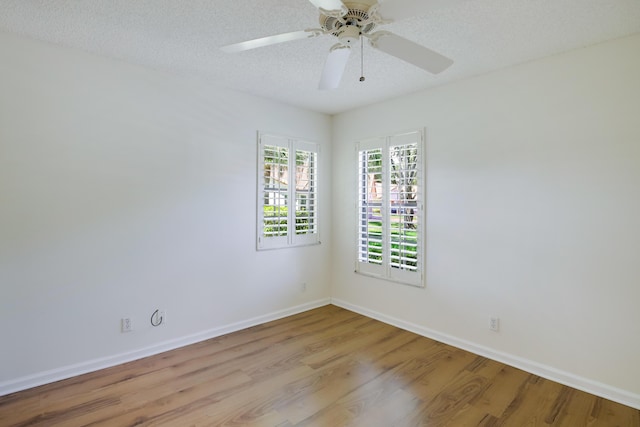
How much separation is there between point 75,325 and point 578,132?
4.06m

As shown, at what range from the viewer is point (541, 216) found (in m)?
2.66

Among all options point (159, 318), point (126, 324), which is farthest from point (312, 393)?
point (126, 324)

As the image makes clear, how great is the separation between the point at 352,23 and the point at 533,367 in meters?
2.85

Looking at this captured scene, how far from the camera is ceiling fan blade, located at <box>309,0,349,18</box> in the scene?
142 centimetres

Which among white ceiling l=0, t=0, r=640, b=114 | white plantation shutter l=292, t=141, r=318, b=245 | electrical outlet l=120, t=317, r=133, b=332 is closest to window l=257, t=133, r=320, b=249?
white plantation shutter l=292, t=141, r=318, b=245

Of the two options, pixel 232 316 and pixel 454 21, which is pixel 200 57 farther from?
pixel 232 316

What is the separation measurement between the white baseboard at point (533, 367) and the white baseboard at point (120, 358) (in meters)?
Result: 1.40

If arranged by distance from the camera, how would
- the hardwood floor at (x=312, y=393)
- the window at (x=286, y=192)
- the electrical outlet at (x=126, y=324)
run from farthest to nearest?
the window at (x=286, y=192)
the electrical outlet at (x=126, y=324)
the hardwood floor at (x=312, y=393)

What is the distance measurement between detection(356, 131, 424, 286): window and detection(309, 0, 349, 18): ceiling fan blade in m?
2.12

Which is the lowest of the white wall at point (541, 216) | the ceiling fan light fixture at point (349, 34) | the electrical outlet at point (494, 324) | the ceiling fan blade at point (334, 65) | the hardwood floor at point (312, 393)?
the hardwood floor at point (312, 393)

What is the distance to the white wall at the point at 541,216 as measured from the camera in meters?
2.32

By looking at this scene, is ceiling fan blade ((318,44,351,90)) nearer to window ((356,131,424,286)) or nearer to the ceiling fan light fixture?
the ceiling fan light fixture

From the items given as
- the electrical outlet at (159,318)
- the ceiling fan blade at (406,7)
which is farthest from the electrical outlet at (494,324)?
the electrical outlet at (159,318)

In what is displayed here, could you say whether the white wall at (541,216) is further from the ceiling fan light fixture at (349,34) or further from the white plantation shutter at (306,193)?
the ceiling fan light fixture at (349,34)
